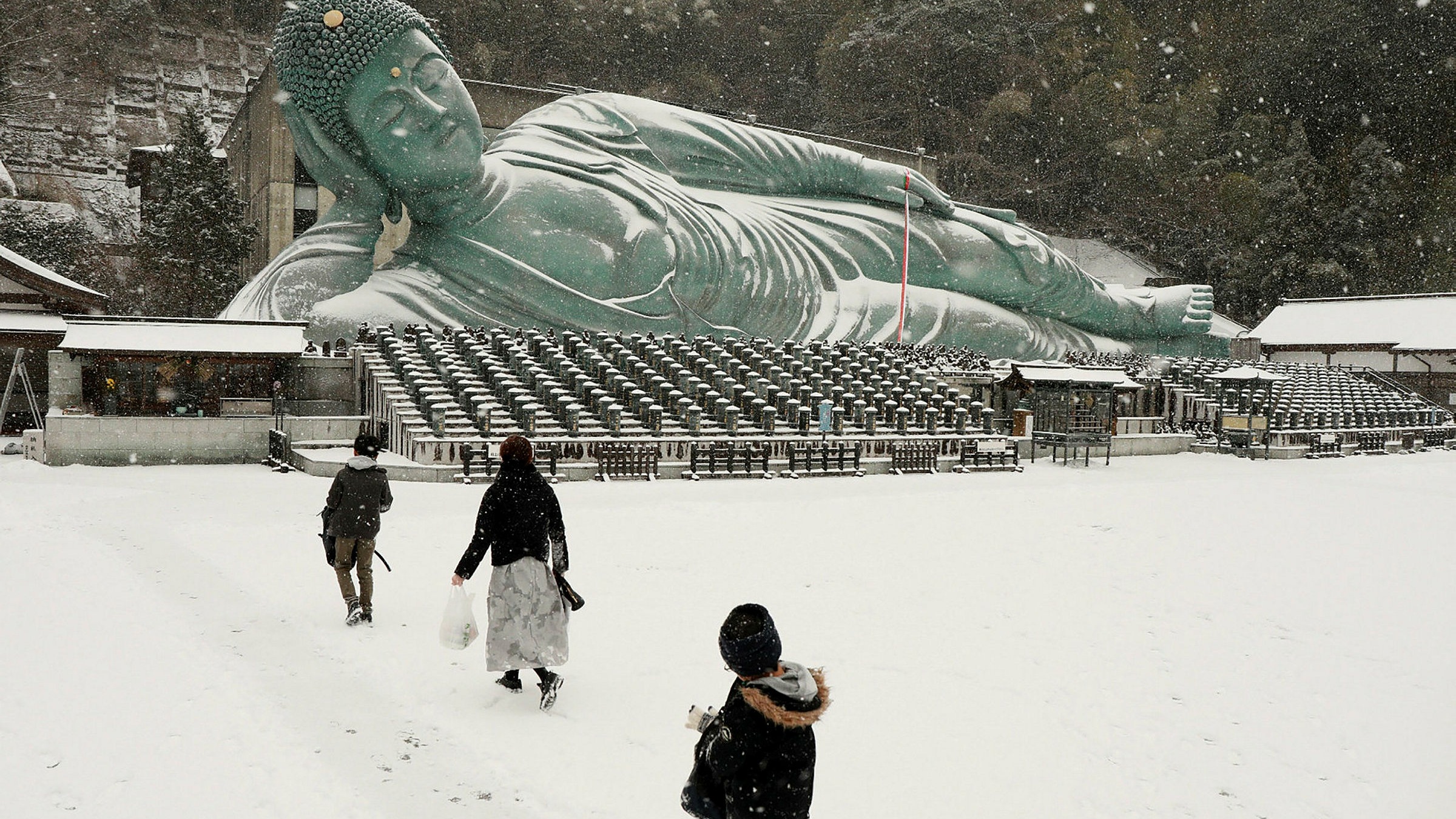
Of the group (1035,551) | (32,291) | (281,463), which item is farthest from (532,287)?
(1035,551)

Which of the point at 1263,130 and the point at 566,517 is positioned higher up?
the point at 1263,130

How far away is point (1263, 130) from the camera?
1441 inches

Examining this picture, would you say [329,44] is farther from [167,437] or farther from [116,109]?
[116,109]

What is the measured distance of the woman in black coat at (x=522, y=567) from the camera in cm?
414

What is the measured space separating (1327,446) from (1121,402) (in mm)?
3806

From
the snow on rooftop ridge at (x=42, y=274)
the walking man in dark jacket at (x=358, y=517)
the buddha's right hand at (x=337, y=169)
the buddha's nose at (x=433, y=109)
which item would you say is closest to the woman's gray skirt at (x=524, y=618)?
the walking man in dark jacket at (x=358, y=517)

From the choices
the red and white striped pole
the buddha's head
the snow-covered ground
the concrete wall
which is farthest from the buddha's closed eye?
the red and white striped pole

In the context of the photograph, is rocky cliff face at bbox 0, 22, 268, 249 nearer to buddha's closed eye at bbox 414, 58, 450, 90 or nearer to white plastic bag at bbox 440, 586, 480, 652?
buddha's closed eye at bbox 414, 58, 450, 90

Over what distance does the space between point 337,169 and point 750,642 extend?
50.1 ft

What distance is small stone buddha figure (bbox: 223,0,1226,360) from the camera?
1509cm

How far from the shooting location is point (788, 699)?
7.11 ft

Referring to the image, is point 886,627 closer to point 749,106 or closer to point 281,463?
point 281,463

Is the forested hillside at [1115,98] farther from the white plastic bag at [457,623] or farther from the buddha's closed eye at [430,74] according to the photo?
the white plastic bag at [457,623]

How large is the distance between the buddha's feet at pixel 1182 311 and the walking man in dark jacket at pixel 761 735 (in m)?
23.5
